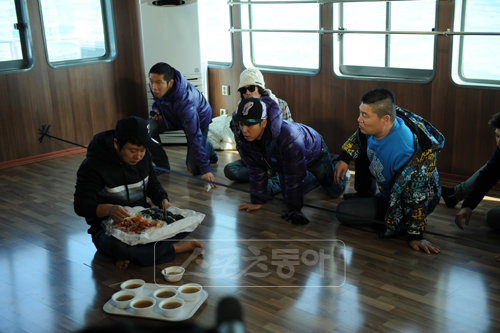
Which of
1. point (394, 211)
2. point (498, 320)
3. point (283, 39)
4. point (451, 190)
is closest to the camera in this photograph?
point (498, 320)

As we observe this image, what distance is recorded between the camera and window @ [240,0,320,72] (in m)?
5.16

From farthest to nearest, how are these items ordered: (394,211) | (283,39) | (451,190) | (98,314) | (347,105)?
(283,39) < (347,105) < (451,190) < (394,211) < (98,314)

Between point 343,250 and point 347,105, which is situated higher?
point 347,105

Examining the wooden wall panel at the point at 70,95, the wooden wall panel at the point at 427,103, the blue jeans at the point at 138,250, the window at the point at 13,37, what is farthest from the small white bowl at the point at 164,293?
the window at the point at 13,37

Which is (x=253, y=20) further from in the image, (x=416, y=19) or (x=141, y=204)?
(x=141, y=204)

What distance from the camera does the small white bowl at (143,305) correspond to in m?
2.43

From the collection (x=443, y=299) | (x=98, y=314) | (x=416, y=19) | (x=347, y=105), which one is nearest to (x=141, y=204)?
(x=98, y=314)

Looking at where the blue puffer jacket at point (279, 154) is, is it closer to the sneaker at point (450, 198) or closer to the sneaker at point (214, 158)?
the sneaker at point (450, 198)

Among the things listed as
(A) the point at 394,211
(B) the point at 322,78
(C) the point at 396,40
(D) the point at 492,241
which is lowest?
(D) the point at 492,241

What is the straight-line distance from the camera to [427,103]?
4.32 m

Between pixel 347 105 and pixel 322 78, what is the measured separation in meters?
0.34

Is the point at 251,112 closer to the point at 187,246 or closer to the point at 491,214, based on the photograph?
the point at 187,246

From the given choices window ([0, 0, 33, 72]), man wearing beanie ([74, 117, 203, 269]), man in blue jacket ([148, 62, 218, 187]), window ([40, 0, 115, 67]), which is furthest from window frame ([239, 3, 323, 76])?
man wearing beanie ([74, 117, 203, 269])

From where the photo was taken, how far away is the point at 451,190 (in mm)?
3715
